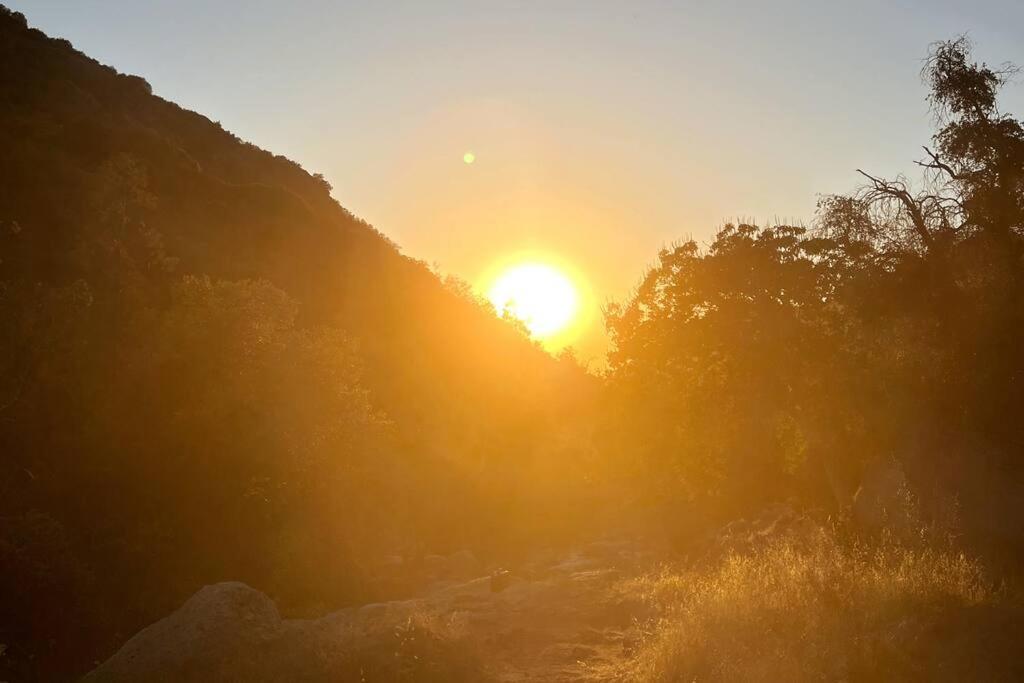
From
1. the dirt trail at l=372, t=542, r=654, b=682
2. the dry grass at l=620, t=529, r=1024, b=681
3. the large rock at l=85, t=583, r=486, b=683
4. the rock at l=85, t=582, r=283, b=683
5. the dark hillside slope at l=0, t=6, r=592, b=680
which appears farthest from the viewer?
the dark hillside slope at l=0, t=6, r=592, b=680

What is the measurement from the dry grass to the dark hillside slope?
1747 centimetres

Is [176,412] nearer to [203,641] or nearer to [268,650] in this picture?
[203,641]

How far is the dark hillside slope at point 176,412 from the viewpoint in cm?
2577

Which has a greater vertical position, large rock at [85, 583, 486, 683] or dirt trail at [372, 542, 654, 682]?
large rock at [85, 583, 486, 683]

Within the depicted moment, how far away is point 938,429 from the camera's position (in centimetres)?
1566

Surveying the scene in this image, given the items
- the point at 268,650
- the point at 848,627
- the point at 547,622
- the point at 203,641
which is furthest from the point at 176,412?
the point at 848,627

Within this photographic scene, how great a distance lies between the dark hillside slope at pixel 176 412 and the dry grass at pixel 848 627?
17472mm

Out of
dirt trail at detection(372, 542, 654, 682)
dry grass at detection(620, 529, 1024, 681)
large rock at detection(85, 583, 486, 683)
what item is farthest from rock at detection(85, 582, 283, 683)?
dry grass at detection(620, 529, 1024, 681)

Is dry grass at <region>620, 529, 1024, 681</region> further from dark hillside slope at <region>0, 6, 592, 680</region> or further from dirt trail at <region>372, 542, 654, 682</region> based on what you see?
dark hillside slope at <region>0, 6, 592, 680</region>

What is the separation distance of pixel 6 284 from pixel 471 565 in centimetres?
2590

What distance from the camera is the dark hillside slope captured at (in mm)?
25766

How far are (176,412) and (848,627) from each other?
2904 centimetres

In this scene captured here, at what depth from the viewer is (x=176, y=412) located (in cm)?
3169

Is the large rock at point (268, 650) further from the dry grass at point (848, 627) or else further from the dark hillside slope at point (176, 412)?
the dark hillside slope at point (176, 412)
